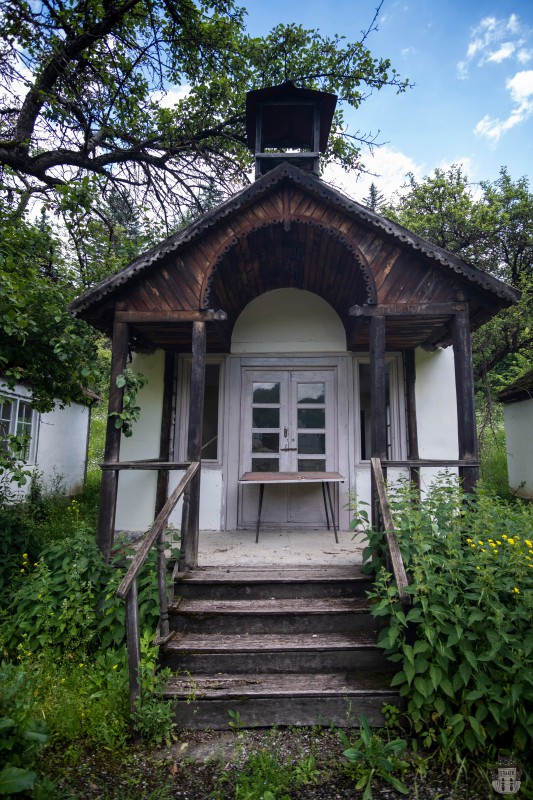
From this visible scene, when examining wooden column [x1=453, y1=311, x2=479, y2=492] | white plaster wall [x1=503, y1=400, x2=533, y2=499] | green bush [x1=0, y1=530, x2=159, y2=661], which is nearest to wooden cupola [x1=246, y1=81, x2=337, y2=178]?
wooden column [x1=453, y1=311, x2=479, y2=492]

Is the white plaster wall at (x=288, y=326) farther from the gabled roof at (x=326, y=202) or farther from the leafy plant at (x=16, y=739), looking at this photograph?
the leafy plant at (x=16, y=739)

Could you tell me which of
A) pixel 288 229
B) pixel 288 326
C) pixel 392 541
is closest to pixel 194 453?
pixel 392 541

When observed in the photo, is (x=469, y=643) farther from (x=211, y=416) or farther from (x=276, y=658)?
(x=211, y=416)

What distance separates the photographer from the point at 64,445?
12898mm

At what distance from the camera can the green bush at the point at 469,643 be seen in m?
2.82

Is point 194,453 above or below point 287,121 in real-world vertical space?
below

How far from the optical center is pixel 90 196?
595 centimetres

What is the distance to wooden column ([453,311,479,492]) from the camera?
4.56 m

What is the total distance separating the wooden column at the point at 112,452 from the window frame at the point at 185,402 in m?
1.87

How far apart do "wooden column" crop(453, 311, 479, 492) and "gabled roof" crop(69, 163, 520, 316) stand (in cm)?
42

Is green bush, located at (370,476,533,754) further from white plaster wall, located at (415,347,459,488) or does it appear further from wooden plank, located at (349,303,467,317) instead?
white plaster wall, located at (415,347,459,488)

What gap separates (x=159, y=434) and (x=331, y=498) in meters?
2.68

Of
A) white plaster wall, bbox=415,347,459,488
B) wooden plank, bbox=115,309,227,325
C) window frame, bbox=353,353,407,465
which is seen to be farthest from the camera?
window frame, bbox=353,353,407,465

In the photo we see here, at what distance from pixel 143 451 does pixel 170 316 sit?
2526mm
